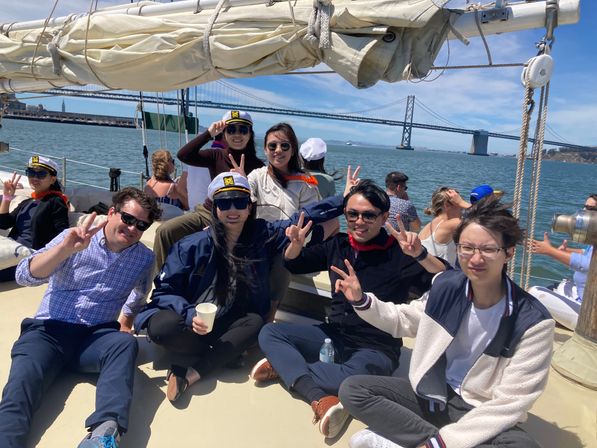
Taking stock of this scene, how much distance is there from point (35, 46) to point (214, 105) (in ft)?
39.5

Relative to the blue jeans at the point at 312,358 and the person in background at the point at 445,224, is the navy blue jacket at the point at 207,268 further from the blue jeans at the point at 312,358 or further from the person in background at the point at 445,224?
the person in background at the point at 445,224

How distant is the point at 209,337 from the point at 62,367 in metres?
0.71

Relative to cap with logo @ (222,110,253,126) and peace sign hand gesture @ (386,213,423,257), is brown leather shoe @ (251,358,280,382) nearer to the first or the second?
peace sign hand gesture @ (386,213,423,257)

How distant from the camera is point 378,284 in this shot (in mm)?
2145

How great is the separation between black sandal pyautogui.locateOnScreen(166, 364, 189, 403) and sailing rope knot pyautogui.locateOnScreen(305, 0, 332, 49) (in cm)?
194

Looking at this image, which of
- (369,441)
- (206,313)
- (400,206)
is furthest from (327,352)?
(400,206)

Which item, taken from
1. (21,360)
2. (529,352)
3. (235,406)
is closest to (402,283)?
(529,352)

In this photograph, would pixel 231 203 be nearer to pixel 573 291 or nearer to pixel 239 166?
pixel 239 166

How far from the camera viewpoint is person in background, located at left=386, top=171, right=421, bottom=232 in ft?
12.0

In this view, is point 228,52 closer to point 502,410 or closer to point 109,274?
point 109,274

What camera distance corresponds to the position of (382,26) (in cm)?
241

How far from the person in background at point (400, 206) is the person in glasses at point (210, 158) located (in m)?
1.30

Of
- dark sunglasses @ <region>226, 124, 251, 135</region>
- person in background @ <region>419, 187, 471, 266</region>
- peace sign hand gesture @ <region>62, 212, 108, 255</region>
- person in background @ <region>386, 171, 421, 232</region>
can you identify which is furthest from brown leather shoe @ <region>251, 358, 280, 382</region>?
person in background @ <region>386, 171, 421, 232</region>

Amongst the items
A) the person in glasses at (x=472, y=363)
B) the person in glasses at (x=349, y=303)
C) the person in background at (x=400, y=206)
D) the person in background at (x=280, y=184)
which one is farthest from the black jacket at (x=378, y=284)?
the person in background at (x=400, y=206)
